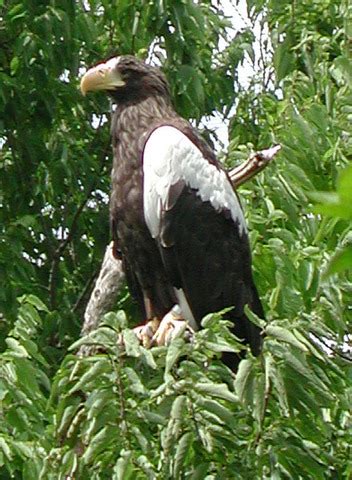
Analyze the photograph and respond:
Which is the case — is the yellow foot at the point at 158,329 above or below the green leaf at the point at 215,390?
below

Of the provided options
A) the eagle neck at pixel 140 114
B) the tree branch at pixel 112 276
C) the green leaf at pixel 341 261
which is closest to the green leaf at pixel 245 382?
the tree branch at pixel 112 276

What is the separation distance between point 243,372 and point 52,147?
3.29 meters

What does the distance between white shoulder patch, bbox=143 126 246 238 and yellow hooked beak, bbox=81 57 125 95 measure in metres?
0.45

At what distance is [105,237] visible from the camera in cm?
657

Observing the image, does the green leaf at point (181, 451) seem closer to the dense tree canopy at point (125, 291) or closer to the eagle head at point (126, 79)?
the dense tree canopy at point (125, 291)

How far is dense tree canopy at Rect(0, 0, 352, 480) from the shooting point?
10.6ft

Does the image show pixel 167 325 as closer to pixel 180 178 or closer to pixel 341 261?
pixel 180 178

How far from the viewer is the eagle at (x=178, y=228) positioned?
4.66 meters

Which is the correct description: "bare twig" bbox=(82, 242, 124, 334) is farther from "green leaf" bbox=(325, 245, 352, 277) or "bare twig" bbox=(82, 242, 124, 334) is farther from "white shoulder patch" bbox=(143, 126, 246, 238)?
"green leaf" bbox=(325, 245, 352, 277)

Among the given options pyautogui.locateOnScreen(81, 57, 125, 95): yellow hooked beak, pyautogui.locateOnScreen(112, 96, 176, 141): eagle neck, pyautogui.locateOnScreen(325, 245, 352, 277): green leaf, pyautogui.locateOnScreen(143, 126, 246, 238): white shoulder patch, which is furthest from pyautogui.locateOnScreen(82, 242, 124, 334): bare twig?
pyautogui.locateOnScreen(325, 245, 352, 277): green leaf

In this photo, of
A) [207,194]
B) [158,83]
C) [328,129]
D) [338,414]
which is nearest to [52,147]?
[158,83]

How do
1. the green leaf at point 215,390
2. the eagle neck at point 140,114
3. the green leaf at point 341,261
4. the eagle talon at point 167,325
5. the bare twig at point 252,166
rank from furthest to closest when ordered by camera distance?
A: the eagle neck at point 140,114 → the bare twig at point 252,166 → the eagle talon at point 167,325 → the green leaf at point 215,390 → the green leaf at point 341,261

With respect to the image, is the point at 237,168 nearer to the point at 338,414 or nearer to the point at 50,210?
the point at 338,414

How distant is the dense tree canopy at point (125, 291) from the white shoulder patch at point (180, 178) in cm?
9
